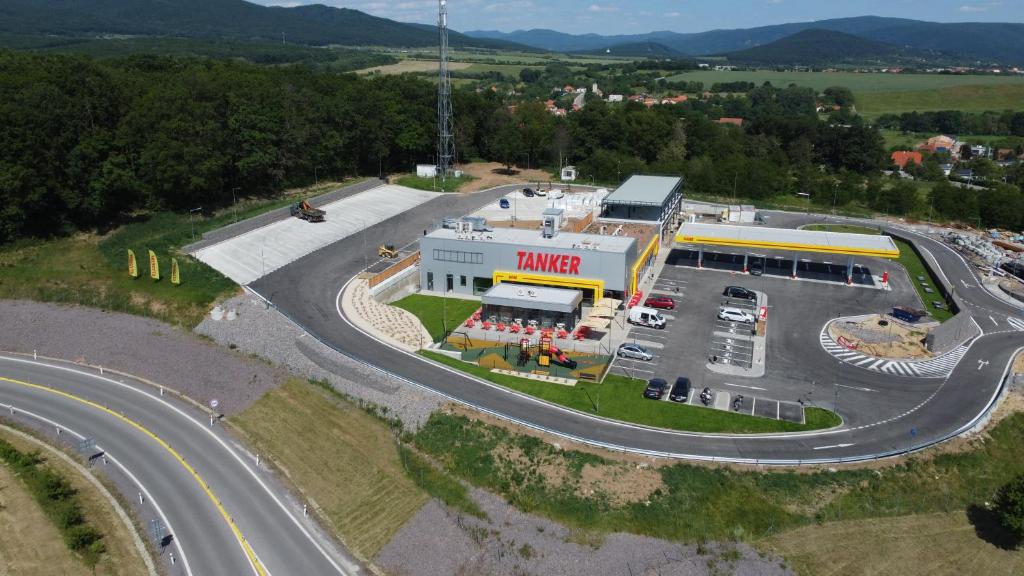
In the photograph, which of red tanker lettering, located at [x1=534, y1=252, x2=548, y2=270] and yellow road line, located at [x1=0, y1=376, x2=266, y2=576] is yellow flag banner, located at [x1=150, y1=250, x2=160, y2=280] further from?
red tanker lettering, located at [x1=534, y1=252, x2=548, y2=270]

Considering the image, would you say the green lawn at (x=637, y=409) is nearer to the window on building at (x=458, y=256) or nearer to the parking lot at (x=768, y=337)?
the parking lot at (x=768, y=337)

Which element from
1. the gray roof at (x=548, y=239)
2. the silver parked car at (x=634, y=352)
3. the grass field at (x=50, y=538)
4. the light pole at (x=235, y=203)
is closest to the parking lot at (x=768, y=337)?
the silver parked car at (x=634, y=352)

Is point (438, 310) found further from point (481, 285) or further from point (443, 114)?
point (443, 114)

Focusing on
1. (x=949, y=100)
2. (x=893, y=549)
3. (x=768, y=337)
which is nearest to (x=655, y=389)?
(x=768, y=337)

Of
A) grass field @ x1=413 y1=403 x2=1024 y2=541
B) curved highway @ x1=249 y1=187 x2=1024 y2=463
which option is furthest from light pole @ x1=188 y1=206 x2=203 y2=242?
grass field @ x1=413 y1=403 x2=1024 y2=541

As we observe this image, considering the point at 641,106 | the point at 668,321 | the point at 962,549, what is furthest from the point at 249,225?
the point at 641,106
